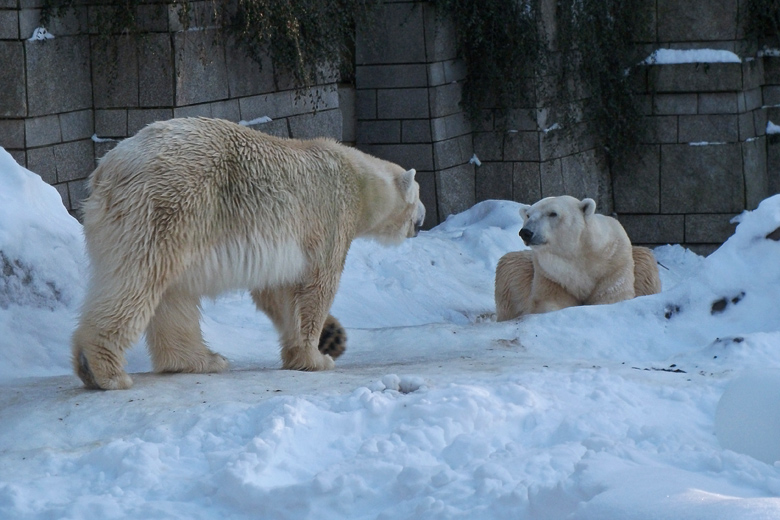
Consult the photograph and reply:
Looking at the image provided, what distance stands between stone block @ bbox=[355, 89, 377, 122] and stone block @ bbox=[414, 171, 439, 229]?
0.69m

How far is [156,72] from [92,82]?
0.41 m

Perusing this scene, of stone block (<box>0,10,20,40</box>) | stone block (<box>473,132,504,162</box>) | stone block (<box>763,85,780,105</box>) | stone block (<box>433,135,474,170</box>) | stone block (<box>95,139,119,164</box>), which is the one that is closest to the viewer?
stone block (<box>0,10,20,40</box>)

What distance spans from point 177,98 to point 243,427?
3781 millimetres

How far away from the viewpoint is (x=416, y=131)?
8.72 metres

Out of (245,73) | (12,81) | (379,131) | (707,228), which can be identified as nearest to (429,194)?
(379,131)

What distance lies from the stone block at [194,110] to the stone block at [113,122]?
33 centimetres

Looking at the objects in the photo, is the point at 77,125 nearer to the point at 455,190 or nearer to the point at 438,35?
the point at 438,35

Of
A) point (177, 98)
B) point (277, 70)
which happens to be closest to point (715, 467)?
point (177, 98)

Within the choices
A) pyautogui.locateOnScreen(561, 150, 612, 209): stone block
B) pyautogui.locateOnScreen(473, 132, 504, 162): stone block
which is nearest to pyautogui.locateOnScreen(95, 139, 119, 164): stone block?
pyautogui.locateOnScreen(473, 132, 504, 162): stone block

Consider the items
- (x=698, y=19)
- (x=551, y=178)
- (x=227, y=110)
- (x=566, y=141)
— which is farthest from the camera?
(x=698, y=19)

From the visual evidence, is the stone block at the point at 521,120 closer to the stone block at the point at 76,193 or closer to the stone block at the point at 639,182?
the stone block at the point at 639,182

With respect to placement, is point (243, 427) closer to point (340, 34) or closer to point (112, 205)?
point (112, 205)

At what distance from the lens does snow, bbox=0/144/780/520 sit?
2666mm

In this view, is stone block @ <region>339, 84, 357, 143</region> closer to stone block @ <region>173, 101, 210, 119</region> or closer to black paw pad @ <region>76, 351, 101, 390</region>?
A: stone block @ <region>173, 101, 210, 119</region>
